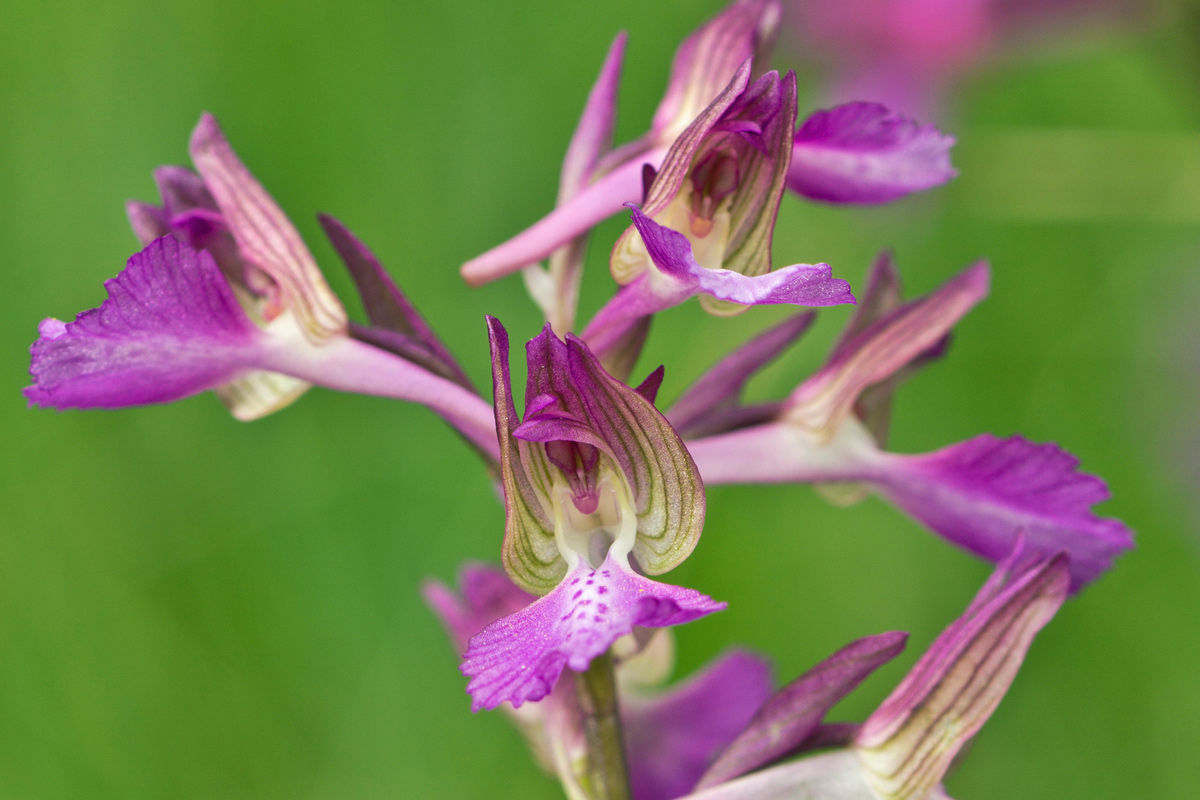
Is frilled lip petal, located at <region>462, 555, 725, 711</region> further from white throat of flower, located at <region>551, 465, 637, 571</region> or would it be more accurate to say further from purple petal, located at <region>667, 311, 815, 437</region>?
purple petal, located at <region>667, 311, 815, 437</region>

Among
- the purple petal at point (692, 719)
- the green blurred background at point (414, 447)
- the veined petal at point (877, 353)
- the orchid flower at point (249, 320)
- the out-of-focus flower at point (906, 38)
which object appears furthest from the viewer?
the out-of-focus flower at point (906, 38)

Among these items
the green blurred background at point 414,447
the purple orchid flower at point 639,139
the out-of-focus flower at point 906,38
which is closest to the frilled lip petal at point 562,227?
the purple orchid flower at point 639,139

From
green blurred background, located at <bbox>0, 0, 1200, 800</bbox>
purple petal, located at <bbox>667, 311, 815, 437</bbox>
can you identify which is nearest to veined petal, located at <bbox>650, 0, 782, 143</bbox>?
purple petal, located at <bbox>667, 311, 815, 437</bbox>

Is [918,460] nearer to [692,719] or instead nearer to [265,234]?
[692,719]

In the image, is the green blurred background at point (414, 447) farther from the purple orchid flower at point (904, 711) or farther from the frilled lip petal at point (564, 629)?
the frilled lip petal at point (564, 629)

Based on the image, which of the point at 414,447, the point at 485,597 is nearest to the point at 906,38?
the point at 414,447

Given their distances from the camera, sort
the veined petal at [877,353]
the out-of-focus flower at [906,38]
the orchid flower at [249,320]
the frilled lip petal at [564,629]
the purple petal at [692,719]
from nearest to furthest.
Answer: the frilled lip petal at [564,629]
the orchid flower at [249,320]
the veined petal at [877,353]
the purple petal at [692,719]
the out-of-focus flower at [906,38]
